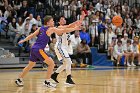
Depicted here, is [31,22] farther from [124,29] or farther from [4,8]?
[124,29]

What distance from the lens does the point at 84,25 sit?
22016mm

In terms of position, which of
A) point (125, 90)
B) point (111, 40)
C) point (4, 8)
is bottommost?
point (125, 90)

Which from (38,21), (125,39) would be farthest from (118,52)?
(38,21)

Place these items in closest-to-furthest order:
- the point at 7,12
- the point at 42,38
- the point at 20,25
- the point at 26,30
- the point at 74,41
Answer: the point at 42,38
the point at 26,30
the point at 20,25
the point at 7,12
the point at 74,41

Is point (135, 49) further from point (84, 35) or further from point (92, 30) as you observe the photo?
point (84, 35)

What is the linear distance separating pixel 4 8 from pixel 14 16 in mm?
757

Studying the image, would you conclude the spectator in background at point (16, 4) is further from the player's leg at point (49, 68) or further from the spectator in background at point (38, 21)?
the player's leg at point (49, 68)

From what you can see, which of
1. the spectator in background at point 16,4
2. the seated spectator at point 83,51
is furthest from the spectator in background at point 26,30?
the seated spectator at point 83,51

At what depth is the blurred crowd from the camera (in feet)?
65.9

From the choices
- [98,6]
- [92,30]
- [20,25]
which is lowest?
[92,30]

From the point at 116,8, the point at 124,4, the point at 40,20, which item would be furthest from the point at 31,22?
the point at 124,4

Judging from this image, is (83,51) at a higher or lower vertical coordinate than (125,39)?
lower

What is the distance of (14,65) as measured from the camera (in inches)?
734

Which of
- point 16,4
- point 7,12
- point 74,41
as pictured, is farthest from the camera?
point 16,4
